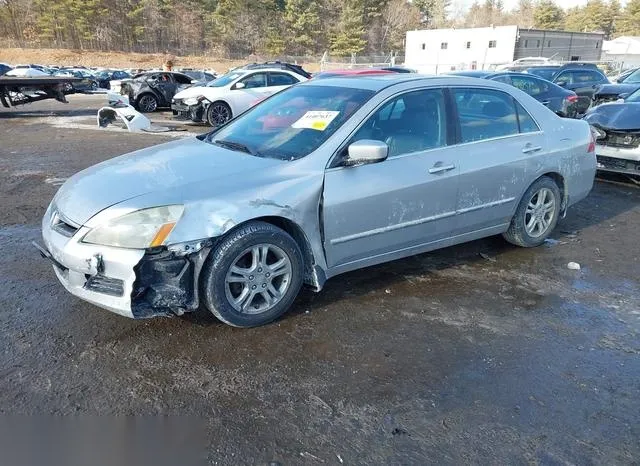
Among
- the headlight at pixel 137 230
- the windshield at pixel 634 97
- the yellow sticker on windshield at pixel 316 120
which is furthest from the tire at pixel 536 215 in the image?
Answer: the windshield at pixel 634 97

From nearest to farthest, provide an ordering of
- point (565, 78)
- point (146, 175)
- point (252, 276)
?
point (252, 276) → point (146, 175) → point (565, 78)

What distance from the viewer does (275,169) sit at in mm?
3627

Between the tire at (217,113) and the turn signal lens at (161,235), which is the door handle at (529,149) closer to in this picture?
the turn signal lens at (161,235)

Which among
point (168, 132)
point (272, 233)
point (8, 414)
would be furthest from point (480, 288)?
point (168, 132)

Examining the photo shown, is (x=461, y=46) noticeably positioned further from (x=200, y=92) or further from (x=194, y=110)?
(x=194, y=110)

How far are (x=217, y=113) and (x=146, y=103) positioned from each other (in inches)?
215

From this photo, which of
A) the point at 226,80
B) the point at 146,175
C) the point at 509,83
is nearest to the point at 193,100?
the point at 226,80

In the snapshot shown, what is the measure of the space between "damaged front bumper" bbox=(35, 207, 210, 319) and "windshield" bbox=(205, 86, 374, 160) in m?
1.09

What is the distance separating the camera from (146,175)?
142 inches

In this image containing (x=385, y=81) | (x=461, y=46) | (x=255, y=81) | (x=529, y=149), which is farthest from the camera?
(x=461, y=46)

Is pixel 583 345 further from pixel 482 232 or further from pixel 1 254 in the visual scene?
pixel 1 254

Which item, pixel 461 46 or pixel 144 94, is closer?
pixel 144 94

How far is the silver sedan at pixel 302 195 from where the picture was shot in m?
3.21

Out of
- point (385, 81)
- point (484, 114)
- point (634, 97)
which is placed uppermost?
point (385, 81)
